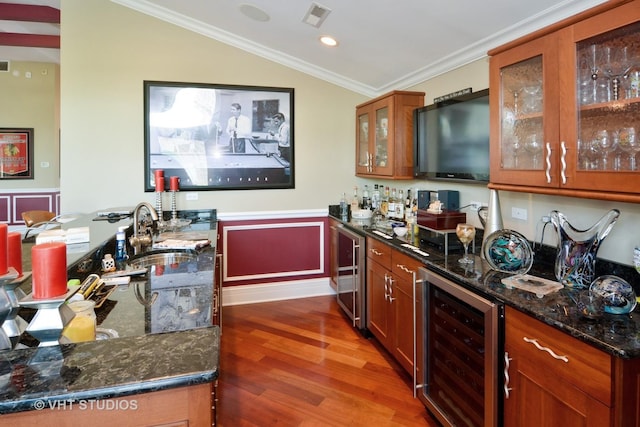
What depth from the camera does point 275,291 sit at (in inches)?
172

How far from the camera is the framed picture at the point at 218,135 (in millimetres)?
3900

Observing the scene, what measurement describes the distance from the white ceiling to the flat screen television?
13.9 inches

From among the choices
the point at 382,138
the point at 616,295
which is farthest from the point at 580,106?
the point at 382,138

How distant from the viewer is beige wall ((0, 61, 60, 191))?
23.9 feet

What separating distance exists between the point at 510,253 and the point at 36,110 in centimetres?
877

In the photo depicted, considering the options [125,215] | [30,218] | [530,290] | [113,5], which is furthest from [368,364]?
[113,5]

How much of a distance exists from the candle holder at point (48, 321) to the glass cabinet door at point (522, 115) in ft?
6.43

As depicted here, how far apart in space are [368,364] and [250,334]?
1.14 meters

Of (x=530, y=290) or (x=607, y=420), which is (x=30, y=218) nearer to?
(x=530, y=290)

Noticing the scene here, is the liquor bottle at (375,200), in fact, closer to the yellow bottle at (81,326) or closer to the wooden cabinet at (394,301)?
the wooden cabinet at (394,301)

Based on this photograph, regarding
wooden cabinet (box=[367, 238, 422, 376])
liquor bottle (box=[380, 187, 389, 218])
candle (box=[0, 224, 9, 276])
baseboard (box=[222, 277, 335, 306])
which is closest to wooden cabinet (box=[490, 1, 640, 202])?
wooden cabinet (box=[367, 238, 422, 376])

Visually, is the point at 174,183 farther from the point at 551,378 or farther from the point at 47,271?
the point at 551,378

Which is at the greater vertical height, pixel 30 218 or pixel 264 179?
pixel 264 179

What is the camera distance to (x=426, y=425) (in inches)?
87.2
